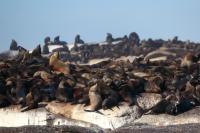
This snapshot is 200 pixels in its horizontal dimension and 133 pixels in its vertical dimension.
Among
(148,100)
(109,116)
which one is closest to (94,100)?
(109,116)

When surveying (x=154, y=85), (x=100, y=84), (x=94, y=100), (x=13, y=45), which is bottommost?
(x=94, y=100)

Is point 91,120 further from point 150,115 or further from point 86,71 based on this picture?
point 86,71

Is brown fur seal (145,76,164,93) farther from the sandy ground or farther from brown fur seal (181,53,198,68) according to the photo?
the sandy ground

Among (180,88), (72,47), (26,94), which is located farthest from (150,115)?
(72,47)

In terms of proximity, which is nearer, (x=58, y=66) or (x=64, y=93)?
(x=64, y=93)

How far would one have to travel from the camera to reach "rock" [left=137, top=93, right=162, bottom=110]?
Result: 17.5 meters

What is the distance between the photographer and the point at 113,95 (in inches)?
679

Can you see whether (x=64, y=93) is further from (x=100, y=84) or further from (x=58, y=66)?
(x=58, y=66)

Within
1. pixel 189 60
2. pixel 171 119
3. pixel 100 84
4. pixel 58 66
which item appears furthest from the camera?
pixel 189 60

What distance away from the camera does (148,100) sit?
1769 cm

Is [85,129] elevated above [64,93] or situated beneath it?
situated beneath

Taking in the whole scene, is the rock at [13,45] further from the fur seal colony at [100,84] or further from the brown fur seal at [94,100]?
the brown fur seal at [94,100]

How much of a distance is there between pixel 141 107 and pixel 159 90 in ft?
3.74

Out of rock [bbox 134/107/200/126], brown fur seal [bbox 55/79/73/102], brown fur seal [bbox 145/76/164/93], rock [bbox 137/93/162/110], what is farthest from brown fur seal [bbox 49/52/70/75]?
rock [bbox 134/107/200/126]
